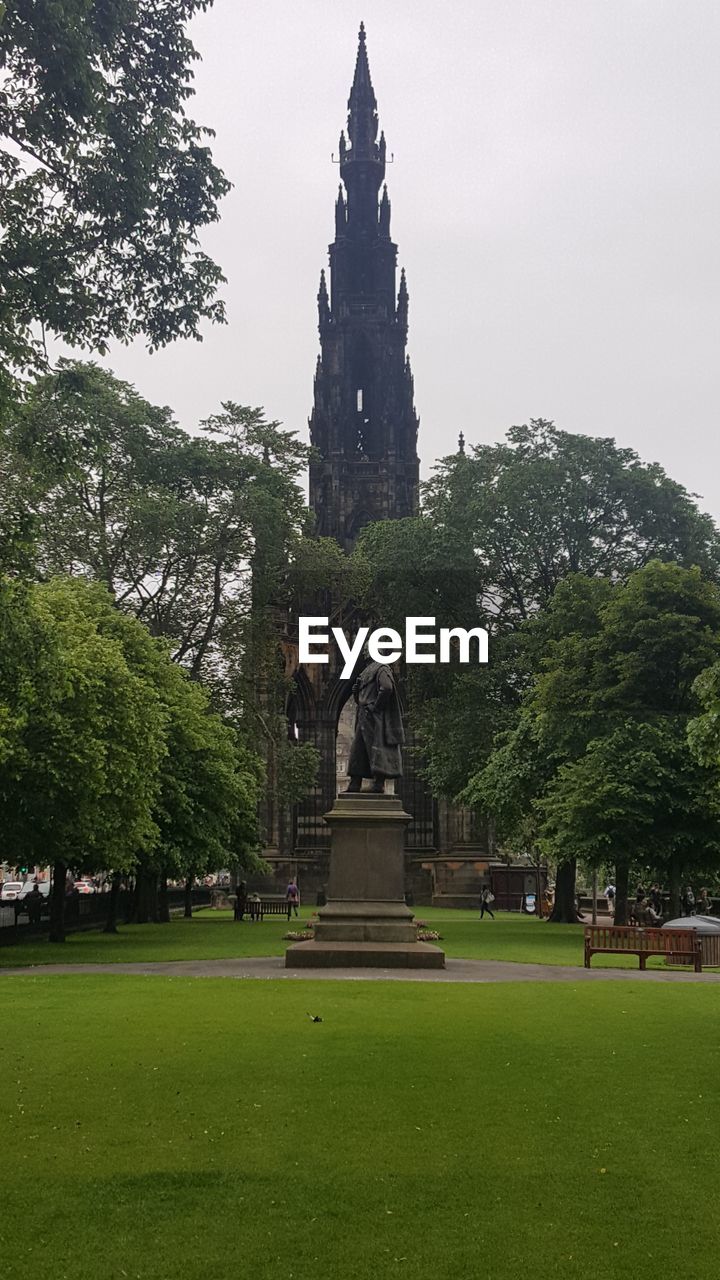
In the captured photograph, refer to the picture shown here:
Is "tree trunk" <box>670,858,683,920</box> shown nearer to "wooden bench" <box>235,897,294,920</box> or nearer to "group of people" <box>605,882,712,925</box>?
"group of people" <box>605,882,712,925</box>

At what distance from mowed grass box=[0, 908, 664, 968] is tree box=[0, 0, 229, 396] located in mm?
15080

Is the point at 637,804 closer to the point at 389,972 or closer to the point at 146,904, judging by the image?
the point at 389,972

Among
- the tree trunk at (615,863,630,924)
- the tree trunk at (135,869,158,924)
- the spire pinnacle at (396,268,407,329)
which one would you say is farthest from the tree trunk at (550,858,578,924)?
the spire pinnacle at (396,268,407,329)

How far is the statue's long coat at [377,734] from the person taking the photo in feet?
81.7

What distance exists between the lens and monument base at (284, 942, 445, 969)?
21.9 metres

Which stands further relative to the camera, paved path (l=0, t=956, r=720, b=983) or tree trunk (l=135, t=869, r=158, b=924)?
tree trunk (l=135, t=869, r=158, b=924)

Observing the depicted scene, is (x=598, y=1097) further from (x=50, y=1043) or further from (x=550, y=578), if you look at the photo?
(x=550, y=578)

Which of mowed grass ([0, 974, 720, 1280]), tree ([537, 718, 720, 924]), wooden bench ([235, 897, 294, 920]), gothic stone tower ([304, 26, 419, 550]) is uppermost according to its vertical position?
gothic stone tower ([304, 26, 419, 550])

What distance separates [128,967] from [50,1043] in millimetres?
11008

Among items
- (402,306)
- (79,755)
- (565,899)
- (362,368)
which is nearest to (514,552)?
(565,899)

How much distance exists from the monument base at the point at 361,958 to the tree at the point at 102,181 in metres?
11.4

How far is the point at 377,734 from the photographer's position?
25.1 m

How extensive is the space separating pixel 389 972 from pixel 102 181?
1314 cm

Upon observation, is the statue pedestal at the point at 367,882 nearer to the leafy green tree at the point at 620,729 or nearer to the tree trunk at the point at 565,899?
Result: the leafy green tree at the point at 620,729
